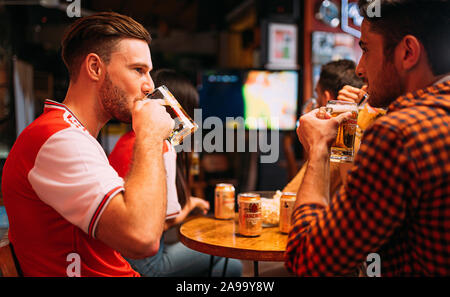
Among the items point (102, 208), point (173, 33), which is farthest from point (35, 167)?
point (173, 33)

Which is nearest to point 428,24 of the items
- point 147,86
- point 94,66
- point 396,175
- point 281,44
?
point 396,175

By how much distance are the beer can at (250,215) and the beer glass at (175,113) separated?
0.45m

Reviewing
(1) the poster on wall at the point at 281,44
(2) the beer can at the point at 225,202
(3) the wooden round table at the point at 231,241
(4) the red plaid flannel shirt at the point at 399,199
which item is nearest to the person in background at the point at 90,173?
(3) the wooden round table at the point at 231,241

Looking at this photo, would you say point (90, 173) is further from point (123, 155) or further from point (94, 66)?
point (123, 155)

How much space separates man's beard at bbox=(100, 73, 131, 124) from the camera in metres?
1.39

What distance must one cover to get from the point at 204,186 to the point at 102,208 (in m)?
3.91

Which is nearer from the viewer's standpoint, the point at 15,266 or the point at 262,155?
the point at 15,266

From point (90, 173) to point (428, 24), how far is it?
896 mm

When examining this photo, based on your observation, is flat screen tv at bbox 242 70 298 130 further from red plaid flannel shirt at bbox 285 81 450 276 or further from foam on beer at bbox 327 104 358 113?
red plaid flannel shirt at bbox 285 81 450 276

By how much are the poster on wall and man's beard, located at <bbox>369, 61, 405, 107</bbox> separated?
425cm

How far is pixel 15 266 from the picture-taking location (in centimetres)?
117

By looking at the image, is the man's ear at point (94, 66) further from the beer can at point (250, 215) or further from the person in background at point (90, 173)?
the beer can at point (250, 215)

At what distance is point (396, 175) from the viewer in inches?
31.7
